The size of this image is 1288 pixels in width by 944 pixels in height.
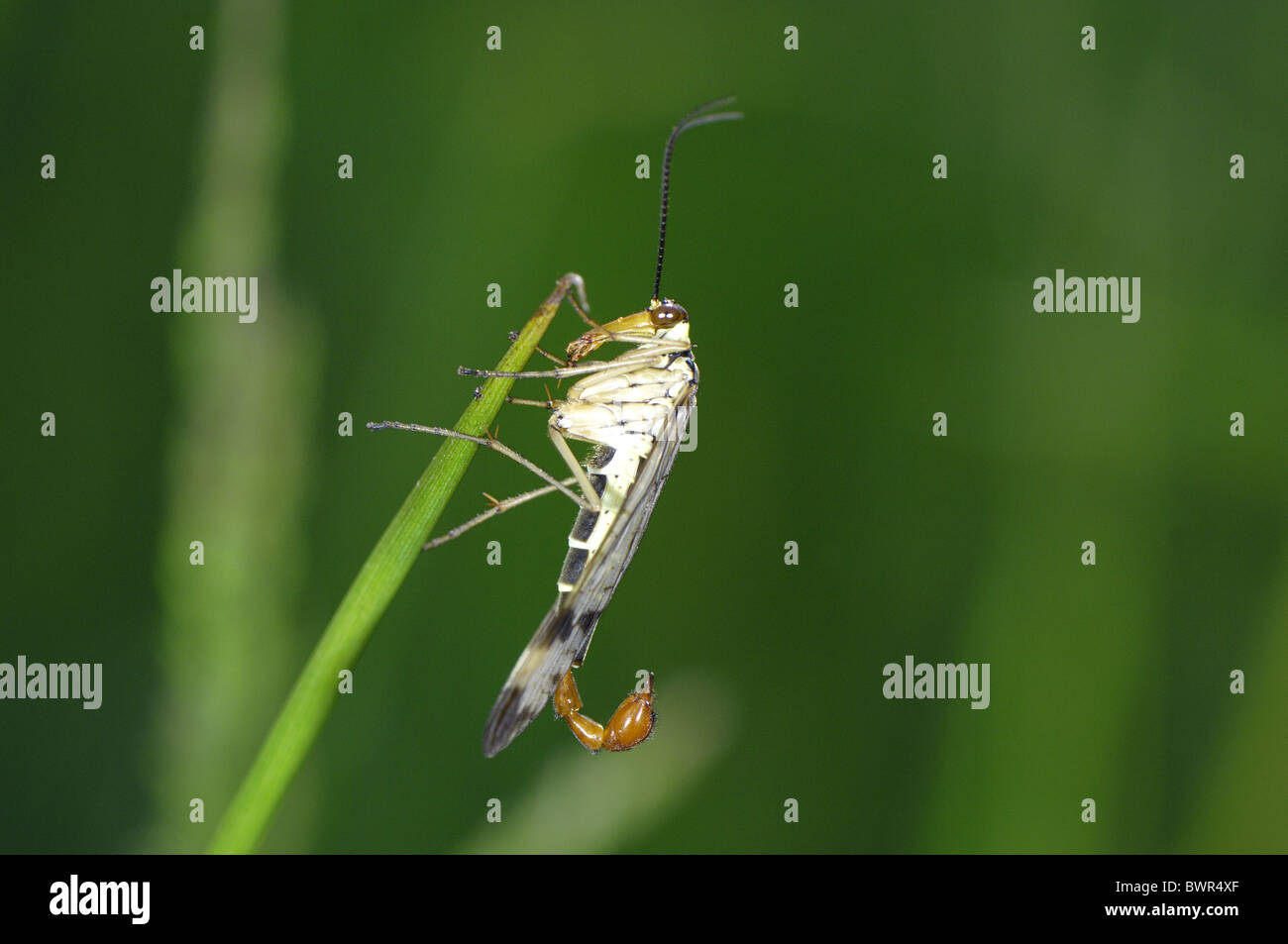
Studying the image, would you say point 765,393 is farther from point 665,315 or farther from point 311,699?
point 311,699

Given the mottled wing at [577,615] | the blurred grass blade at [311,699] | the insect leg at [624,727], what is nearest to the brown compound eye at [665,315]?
the mottled wing at [577,615]

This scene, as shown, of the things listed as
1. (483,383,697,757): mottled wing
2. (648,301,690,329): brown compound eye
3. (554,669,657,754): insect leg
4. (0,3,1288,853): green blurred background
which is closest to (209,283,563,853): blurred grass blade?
(483,383,697,757): mottled wing

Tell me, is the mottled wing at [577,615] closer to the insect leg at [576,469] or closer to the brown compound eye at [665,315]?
the insect leg at [576,469]

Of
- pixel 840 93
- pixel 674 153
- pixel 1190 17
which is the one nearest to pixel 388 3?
pixel 674 153

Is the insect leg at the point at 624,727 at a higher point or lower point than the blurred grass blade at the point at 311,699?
lower

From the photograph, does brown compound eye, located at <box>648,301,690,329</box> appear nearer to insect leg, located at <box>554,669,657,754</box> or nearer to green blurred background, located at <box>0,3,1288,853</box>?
green blurred background, located at <box>0,3,1288,853</box>

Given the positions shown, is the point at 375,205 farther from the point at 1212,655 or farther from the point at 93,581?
the point at 1212,655
